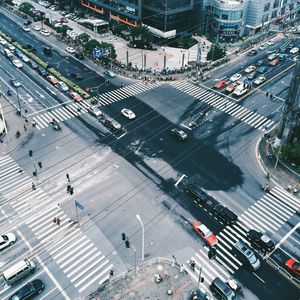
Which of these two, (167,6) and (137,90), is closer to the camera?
(137,90)

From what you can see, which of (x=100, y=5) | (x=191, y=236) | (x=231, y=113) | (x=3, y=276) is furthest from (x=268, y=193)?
(x=100, y=5)

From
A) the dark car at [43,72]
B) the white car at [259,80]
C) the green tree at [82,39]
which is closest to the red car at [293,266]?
the white car at [259,80]

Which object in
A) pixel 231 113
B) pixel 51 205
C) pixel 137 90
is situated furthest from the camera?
pixel 137 90

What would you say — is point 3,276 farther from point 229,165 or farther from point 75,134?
point 229,165

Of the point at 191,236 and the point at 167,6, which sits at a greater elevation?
the point at 167,6

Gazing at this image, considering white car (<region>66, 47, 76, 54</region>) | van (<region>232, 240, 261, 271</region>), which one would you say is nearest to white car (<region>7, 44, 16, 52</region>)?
white car (<region>66, 47, 76, 54</region>)

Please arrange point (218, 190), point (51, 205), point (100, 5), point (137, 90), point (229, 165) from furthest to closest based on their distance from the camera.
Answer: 1. point (100, 5)
2. point (137, 90)
3. point (229, 165)
4. point (218, 190)
5. point (51, 205)

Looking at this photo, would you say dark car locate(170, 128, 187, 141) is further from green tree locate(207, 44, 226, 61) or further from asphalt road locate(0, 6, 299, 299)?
green tree locate(207, 44, 226, 61)

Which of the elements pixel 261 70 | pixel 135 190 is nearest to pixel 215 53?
pixel 261 70
